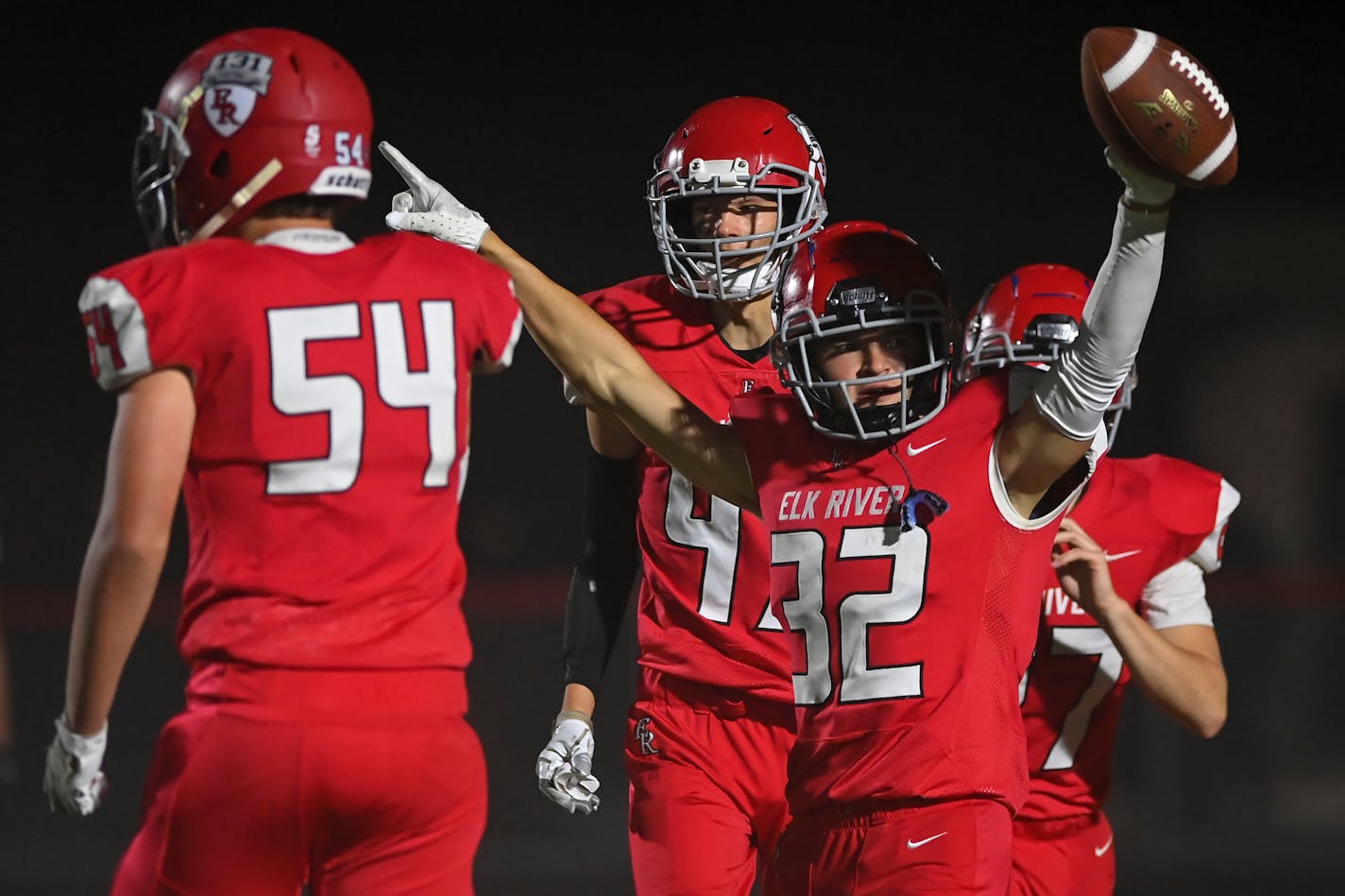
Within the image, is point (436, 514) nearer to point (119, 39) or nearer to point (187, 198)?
point (187, 198)

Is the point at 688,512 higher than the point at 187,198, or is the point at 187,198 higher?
the point at 187,198

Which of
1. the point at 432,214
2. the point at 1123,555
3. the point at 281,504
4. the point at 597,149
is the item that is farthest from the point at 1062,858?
the point at 597,149

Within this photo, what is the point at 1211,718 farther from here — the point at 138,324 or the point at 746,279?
the point at 138,324

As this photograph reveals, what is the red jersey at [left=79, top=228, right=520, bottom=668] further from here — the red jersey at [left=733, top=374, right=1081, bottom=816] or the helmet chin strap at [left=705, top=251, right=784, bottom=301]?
the helmet chin strap at [left=705, top=251, right=784, bottom=301]

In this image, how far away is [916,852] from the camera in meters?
1.99

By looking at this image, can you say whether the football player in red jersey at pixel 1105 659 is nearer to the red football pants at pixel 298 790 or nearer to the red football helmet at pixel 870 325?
the red football helmet at pixel 870 325

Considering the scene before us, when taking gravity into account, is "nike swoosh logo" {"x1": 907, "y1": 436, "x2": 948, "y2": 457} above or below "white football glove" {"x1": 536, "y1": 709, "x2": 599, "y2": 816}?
above

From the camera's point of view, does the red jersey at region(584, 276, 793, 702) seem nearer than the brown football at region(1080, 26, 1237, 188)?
No

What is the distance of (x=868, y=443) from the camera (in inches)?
84.1

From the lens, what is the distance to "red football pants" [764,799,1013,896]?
198 centimetres

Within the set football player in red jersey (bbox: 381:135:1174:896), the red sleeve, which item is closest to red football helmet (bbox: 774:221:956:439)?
football player in red jersey (bbox: 381:135:1174:896)

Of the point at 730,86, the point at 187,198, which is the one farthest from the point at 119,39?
the point at 187,198

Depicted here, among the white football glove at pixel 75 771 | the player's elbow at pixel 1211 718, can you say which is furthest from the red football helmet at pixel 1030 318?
the white football glove at pixel 75 771

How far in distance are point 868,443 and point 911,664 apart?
0.96 feet
